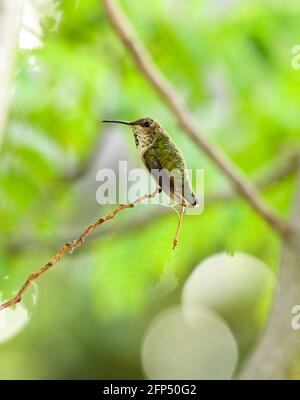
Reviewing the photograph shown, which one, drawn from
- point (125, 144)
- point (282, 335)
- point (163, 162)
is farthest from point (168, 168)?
point (125, 144)

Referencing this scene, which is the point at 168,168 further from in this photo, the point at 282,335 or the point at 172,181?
the point at 282,335

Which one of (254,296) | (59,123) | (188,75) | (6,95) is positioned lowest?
(6,95)

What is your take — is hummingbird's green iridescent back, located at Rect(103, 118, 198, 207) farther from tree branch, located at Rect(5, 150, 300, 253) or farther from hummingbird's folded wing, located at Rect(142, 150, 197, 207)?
tree branch, located at Rect(5, 150, 300, 253)

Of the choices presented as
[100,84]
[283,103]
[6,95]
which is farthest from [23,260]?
[6,95]

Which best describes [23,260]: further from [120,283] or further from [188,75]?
[188,75]

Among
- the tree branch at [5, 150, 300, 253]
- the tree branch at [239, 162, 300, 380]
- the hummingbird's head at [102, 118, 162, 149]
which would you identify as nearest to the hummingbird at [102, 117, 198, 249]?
the hummingbird's head at [102, 118, 162, 149]
